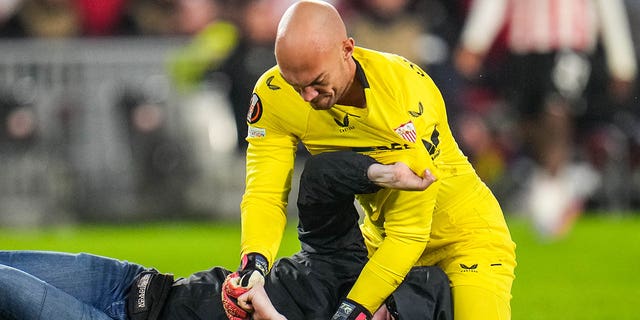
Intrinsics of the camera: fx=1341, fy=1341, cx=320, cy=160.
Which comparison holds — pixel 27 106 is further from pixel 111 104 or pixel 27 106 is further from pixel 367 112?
pixel 367 112

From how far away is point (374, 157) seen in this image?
473cm

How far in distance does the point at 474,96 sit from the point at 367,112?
748 centimetres

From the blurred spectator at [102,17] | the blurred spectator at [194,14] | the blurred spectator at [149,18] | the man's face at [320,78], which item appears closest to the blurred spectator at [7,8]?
the blurred spectator at [102,17]

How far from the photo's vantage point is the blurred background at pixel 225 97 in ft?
36.8

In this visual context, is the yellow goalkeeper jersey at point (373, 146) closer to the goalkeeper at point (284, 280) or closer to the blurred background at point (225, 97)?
the goalkeeper at point (284, 280)

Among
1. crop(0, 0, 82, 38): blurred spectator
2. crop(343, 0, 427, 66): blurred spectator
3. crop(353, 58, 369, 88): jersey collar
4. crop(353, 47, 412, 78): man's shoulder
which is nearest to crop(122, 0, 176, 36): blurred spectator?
crop(0, 0, 82, 38): blurred spectator

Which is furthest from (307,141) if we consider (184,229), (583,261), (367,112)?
(184,229)


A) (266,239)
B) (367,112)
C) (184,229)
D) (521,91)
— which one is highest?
(367,112)

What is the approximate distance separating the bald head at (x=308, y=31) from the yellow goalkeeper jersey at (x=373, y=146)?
0.74 feet

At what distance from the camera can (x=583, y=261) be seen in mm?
9141

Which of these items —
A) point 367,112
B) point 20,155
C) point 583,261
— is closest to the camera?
point 367,112

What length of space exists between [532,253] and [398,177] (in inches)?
207

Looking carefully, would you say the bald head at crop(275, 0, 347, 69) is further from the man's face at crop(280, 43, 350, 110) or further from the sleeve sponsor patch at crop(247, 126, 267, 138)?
the sleeve sponsor patch at crop(247, 126, 267, 138)

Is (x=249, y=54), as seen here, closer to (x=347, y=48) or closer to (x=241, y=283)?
(x=347, y=48)
